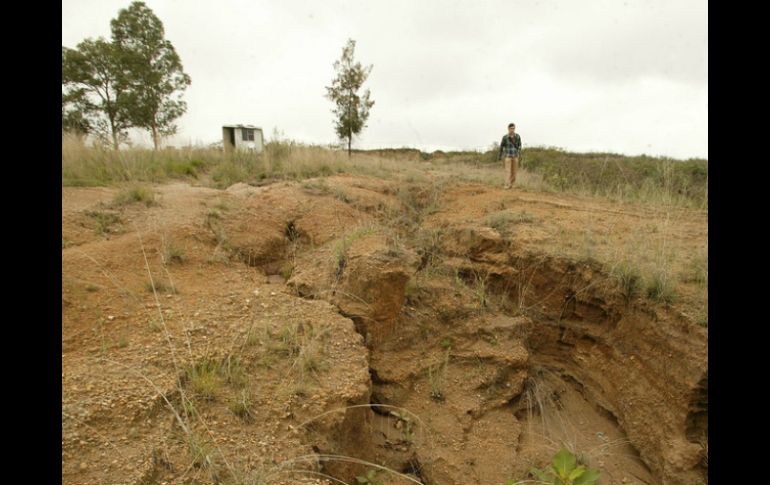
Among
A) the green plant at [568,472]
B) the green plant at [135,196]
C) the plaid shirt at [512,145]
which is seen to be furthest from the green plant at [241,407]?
the plaid shirt at [512,145]

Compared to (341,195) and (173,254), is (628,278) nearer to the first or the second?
(341,195)

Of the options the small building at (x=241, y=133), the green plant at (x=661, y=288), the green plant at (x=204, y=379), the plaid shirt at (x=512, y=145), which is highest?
the small building at (x=241, y=133)

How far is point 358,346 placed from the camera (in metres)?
2.82

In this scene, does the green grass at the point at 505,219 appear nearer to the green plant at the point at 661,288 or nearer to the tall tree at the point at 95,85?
the green plant at the point at 661,288

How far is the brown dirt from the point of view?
6.27 feet

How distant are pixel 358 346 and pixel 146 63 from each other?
50.4 feet

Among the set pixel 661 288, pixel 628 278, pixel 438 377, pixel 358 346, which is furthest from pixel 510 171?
pixel 358 346

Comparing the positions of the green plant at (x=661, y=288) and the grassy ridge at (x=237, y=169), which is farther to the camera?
the grassy ridge at (x=237, y=169)

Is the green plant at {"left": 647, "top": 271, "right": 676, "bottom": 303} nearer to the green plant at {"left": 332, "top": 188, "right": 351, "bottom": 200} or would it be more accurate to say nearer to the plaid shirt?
the green plant at {"left": 332, "top": 188, "right": 351, "bottom": 200}

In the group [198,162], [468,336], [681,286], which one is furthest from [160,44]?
[681,286]

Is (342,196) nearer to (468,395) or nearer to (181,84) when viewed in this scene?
(468,395)

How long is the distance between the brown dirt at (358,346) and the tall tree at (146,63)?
11.1 metres

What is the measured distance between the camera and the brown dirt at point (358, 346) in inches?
75.2

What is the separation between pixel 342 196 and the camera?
5.33 m
